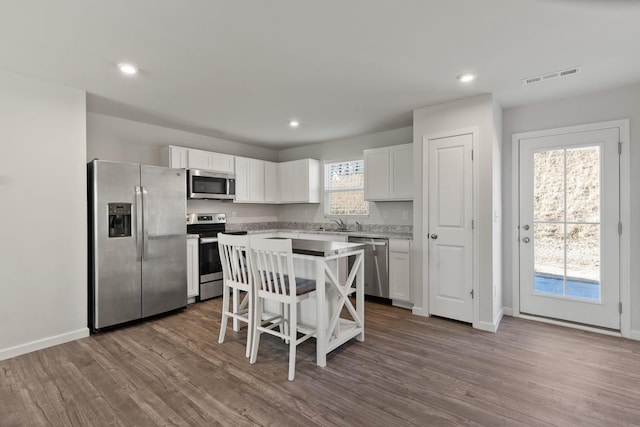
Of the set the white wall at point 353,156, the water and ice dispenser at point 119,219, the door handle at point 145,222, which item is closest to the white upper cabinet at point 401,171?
the white wall at point 353,156

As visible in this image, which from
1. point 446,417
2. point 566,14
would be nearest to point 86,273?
point 446,417

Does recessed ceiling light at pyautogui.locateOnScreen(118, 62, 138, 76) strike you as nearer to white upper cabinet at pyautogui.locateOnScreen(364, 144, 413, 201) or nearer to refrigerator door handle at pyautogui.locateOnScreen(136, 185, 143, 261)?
refrigerator door handle at pyautogui.locateOnScreen(136, 185, 143, 261)

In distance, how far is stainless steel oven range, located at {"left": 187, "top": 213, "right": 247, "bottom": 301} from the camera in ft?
14.4

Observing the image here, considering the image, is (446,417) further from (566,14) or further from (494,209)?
(566,14)

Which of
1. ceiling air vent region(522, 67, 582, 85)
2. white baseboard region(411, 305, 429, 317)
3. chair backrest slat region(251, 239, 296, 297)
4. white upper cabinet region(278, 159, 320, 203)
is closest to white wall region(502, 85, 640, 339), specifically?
ceiling air vent region(522, 67, 582, 85)

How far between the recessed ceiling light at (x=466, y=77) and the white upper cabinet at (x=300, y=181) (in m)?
3.01

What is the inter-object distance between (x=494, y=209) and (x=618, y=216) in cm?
117

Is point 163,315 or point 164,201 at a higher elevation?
point 164,201

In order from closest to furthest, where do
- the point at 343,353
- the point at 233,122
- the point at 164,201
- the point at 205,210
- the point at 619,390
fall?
the point at 619,390, the point at 343,353, the point at 164,201, the point at 233,122, the point at 205,210

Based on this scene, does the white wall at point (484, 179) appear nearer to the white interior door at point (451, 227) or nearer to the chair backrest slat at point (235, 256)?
the white interior door at point (451, 227)

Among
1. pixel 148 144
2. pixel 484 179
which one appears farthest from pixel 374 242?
pixel 148 144

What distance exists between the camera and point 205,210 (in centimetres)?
A: 498

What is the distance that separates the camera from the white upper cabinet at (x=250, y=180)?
17.0 feet

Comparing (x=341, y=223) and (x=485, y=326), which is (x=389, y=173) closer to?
(x=341, y=223)
